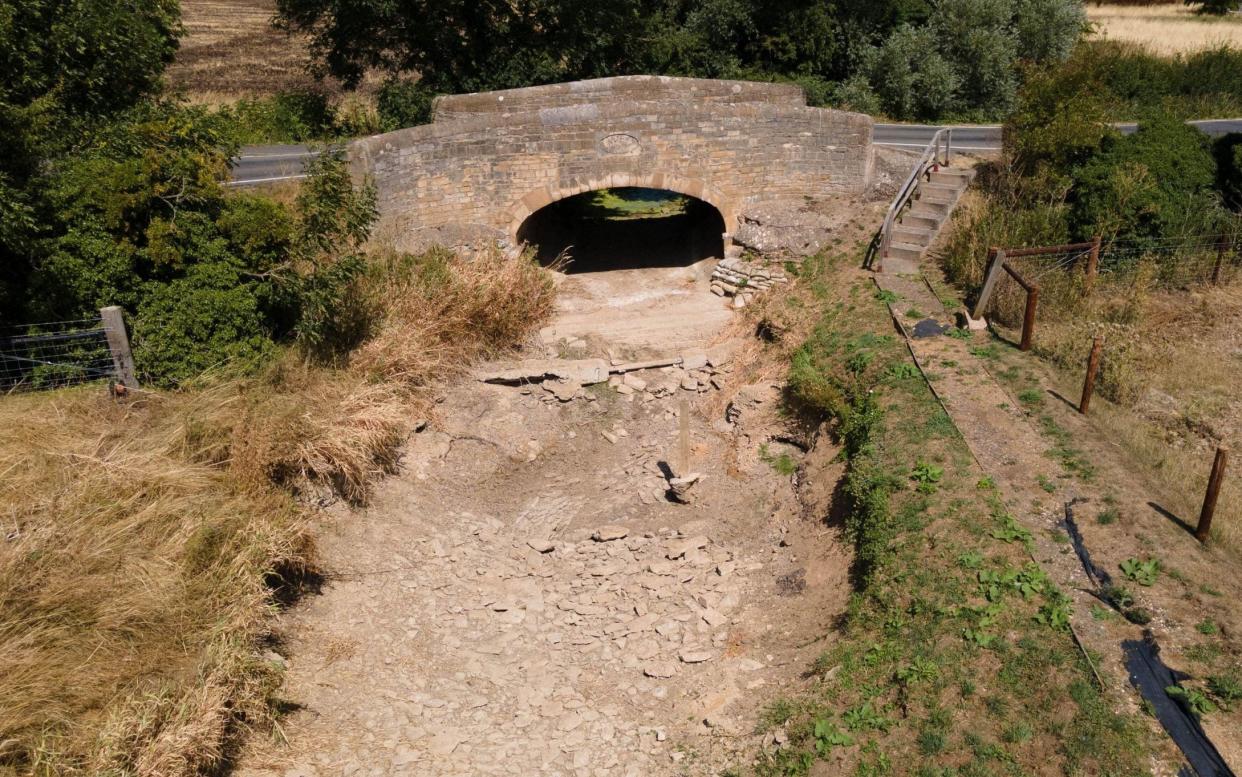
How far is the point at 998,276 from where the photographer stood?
13070 millimetres

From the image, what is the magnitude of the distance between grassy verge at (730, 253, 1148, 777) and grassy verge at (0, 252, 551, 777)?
5195mm

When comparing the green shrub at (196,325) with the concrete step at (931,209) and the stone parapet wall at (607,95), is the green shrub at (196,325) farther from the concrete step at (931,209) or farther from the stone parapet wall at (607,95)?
the concrete step at (931,209)

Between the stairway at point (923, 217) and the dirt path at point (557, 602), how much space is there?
402cm

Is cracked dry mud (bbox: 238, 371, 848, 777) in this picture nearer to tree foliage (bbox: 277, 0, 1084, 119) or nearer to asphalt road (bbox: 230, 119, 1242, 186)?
asphalt road (bbox: 230, 119, 1242, 186)

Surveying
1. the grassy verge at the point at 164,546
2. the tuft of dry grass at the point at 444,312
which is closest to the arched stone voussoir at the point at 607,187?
the tuft of dry grass at the point at 444,312

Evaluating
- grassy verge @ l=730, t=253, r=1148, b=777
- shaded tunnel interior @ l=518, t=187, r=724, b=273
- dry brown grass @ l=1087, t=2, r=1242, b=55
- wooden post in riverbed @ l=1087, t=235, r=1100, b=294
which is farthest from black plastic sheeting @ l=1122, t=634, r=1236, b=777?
dry brown grass @ l=1087, t=2, r=1242, b=55

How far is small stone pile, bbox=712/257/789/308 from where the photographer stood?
55.4 ft

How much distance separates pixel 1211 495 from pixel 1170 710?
8.09 ft

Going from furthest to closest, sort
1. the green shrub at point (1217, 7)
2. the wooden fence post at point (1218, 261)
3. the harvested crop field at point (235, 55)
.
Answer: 1. the green shrub at point (1217, 7)
2. the harvested crop field at point (235, 55)
3. the wooden fence post at point (1218, 261)

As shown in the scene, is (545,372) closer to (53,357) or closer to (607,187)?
(607,187)

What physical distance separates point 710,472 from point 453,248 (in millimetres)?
6887

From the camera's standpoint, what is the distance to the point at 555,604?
1116cm

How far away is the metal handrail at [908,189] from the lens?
15438 millimetres

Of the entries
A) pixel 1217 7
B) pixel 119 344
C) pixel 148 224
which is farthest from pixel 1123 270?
pixel 1217 7
